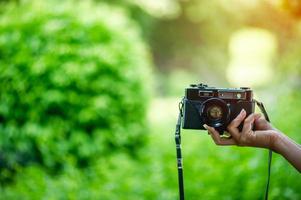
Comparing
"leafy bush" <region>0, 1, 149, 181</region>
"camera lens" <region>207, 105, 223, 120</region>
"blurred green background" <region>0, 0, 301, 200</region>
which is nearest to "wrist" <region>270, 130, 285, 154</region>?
"camera lens" <region>207, 105, 223, 120</region>

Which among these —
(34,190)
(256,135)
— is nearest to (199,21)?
(34,190)

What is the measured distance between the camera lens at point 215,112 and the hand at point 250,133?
0.07 m

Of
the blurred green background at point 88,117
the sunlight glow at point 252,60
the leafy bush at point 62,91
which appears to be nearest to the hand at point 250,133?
the blurred green background at point 88,117

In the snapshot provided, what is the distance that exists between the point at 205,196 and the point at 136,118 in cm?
250

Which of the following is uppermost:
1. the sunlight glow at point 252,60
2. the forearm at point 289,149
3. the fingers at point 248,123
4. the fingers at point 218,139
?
the sunlight glow at point 252,60

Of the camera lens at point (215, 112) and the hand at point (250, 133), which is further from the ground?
the camera lens at point (215, 112)

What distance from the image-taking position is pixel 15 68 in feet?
20.4

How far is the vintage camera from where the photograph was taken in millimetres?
2422

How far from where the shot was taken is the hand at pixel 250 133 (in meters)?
2.29

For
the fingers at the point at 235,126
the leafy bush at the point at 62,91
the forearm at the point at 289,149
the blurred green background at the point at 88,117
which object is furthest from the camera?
the leafy bush at the point at 62,91

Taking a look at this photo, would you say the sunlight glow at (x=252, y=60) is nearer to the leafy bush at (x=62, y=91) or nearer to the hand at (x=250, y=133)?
the leafy bush at (x=62, y=91)

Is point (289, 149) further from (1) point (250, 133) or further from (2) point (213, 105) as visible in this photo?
(2) point (213, 105)

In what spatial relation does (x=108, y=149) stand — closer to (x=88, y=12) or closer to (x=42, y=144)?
(x=42, y=144)

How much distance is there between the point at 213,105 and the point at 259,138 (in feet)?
0.88
